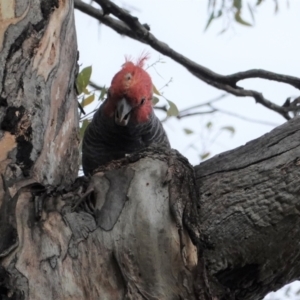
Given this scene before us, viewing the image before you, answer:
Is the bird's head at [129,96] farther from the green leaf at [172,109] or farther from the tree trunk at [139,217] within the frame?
the tree trunk at [139,217]

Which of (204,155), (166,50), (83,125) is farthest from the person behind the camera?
(204,155)

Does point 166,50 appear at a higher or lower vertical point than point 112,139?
higher

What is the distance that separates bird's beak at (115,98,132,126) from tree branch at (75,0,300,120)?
49 centimetres

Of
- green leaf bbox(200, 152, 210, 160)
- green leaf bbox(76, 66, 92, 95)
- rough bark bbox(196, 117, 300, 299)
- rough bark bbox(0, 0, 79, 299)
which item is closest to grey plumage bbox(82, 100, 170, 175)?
green leaf bbox(76, 66, 92, 95)

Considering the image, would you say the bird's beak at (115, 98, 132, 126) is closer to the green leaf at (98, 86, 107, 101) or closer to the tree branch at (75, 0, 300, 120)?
the green leaf at (98, 86, 107, 101)

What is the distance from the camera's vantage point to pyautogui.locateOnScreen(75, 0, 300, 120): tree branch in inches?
116

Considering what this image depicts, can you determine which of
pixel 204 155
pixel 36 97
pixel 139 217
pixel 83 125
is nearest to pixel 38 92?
pixel 36 97

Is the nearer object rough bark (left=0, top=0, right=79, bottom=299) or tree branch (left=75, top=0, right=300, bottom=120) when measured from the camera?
rough bark (left=0, top=0, right=79, bottom=299)

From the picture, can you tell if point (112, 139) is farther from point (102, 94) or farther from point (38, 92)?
point (38, 92)

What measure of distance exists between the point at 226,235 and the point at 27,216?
1.78ft

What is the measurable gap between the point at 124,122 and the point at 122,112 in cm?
5

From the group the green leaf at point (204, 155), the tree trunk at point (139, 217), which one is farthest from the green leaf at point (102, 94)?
the green leaf at point (204, 155)

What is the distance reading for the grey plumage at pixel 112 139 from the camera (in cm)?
288

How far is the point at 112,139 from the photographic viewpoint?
2.90 m
